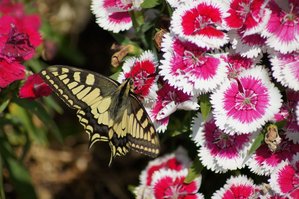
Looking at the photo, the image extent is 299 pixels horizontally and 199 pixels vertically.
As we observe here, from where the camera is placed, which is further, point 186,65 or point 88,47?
point 88,47

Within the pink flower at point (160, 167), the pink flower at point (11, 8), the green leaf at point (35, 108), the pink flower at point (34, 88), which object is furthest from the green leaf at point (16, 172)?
the pink flower at point (11, 8)

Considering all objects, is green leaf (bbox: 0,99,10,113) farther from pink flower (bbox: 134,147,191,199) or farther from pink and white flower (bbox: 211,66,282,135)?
pink and white flower (bbox: 211,66,282,135)

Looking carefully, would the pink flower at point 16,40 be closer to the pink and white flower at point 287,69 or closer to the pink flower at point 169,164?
the pink flower at point 169,164

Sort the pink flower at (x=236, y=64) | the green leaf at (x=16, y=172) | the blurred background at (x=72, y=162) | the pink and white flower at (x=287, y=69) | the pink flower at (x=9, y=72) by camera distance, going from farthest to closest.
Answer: the blurred background at (x=72, y=162)
the green leaf at (x=16, y=172)
the pink flower at (x=9, y=72)
the pink flower at (x=236, y=64)
the pink and white flower at (x=287, y=69)

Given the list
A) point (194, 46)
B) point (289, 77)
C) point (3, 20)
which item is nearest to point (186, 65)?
point (194, 46)

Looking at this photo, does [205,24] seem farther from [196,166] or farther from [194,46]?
[196,166]

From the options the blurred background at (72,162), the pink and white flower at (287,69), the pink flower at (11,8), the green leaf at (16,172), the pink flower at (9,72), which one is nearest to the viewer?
the pink and white flower at (287,69)

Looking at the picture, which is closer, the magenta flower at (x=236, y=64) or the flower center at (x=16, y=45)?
the magenta flower at (x=236, y=64)

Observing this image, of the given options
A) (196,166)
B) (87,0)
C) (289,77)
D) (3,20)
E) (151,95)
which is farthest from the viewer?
(87,0)

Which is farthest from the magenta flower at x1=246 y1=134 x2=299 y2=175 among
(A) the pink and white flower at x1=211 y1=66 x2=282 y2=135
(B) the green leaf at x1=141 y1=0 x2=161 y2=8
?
(B) the green leaf at x1=141 y1=0 x2=161 y2=8
